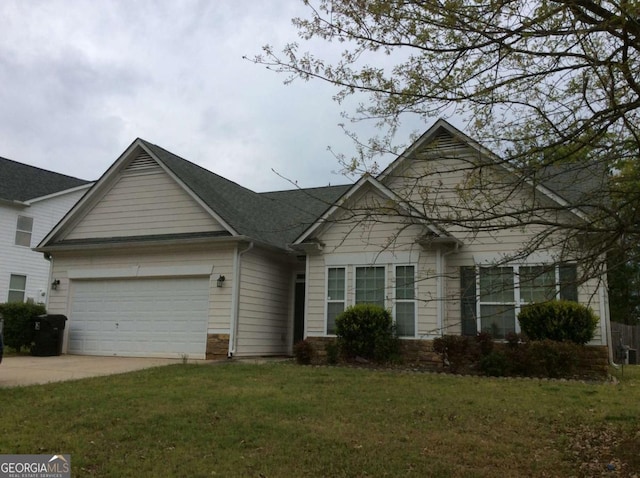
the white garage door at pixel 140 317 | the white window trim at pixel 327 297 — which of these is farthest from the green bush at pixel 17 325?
the white window trim at pixel 327 297

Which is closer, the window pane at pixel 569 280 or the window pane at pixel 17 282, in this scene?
the window pane at pixel 569 280

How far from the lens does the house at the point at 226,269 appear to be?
1362cm

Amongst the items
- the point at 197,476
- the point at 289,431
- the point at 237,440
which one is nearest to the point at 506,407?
the point at 289,431

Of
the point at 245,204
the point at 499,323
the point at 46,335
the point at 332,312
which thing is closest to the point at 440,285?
the point at 499,323

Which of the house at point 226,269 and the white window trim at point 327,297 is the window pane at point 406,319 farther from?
the white window trim at point 327,297

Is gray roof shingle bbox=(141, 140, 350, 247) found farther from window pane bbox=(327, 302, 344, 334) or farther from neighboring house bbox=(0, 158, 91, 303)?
neighboring house bbox=(0, 158, 91, 303)

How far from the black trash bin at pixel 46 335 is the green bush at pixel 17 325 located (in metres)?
0.82

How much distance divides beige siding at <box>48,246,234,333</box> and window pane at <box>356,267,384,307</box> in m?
3.38

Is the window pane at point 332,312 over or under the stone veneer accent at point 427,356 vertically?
over

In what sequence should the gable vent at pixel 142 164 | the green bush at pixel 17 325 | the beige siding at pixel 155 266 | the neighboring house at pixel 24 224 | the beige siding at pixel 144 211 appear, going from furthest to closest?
the neighboring house at pixel 24 224, the gable vent at pixel 142 164, the green bush at pixel 17 325, the beige siding at pixel 144 211, the beige siding at pixel 155 266

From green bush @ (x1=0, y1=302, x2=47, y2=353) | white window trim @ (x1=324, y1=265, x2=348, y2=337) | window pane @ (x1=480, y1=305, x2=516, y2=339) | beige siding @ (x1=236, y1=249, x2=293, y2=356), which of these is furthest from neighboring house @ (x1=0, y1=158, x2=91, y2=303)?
window pane @ (x1=480, y1=305, x2=516, y2=339)

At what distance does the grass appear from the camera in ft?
17.8

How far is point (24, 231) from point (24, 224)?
0.33 metres

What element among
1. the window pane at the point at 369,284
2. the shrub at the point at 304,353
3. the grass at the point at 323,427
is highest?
the window pane at the point at 369,284
